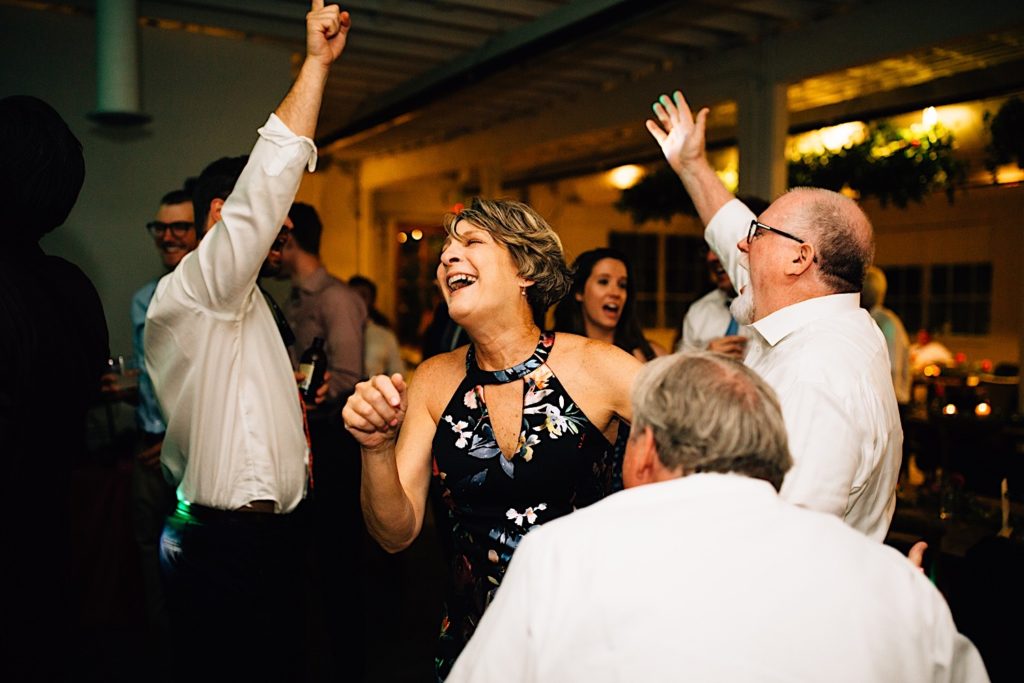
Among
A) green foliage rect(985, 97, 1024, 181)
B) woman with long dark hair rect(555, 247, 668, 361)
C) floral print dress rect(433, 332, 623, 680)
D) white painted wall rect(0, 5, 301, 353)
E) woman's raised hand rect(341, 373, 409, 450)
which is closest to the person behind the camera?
woman's raised hand rect(341, 373, 409, 450)

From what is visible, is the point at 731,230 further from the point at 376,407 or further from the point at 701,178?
the point at 376,407

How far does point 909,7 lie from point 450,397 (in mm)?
4551

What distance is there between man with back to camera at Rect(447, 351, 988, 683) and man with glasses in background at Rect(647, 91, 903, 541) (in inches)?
19.2

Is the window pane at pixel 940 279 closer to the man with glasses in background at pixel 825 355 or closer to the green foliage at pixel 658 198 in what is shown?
the green foliage at pixel 658 198

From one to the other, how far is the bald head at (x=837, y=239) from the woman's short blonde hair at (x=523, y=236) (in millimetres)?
590

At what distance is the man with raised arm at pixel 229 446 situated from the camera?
6.73 ft

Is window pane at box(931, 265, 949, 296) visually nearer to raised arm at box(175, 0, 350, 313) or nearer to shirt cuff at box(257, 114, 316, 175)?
raised arm at box(175, 0, 350, 313)

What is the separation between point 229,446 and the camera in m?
2.17

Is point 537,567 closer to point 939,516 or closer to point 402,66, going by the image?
point 939,516

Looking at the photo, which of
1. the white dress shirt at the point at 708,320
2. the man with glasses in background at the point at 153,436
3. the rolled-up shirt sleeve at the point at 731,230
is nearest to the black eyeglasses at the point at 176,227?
the man with glasses in background at the point at 153,436

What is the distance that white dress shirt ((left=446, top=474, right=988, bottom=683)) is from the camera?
101cm

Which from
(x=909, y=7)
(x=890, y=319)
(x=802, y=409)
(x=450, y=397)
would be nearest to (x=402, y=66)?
(x=909, y=7)

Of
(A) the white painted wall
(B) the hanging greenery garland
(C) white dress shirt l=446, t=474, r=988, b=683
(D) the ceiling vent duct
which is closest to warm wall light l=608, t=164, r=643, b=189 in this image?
A: (B) the hanging greenery garland

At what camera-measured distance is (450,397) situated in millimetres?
1999
